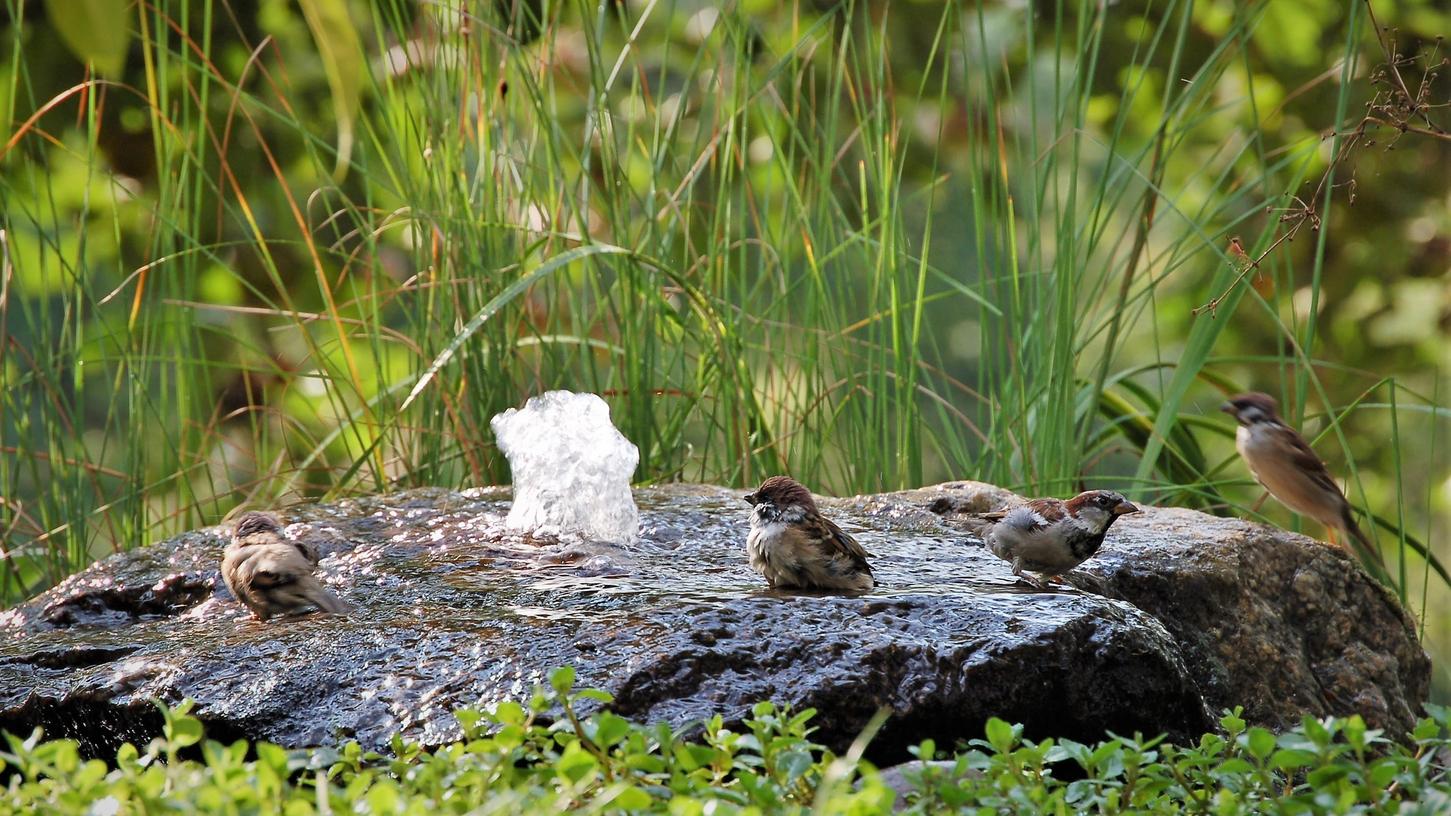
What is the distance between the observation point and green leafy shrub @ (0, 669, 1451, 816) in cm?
197

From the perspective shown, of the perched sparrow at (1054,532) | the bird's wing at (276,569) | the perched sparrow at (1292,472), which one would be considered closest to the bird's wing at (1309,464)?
the perched sparrow at (1292,472)

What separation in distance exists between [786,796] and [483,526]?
6.20 ft

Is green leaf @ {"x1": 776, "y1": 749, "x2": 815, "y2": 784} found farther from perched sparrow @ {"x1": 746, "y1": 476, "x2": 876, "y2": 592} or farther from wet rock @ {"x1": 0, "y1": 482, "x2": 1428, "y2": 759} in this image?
perched sparrow @ {"x1": 746, "y1": 476, "x2": 876, "y2": 592}

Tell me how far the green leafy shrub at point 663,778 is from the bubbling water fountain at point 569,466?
156 cm

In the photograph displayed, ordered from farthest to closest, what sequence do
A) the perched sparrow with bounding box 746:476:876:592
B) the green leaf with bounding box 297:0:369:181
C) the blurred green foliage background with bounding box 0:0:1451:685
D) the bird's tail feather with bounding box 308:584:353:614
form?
the blurred green foliage background with bounding box 0:0:1451:685
the bird's tail feather with bounding box 308:584:353:614
the perched sparrow with bounding box 746:476:876:592
the green leaf with bounding box 297:0:369:181

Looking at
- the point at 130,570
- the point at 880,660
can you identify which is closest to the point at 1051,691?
the point at 880,660

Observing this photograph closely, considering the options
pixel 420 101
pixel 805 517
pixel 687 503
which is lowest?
pixel 687 503

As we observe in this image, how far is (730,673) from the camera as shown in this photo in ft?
9.21

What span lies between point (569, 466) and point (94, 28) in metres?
3.32

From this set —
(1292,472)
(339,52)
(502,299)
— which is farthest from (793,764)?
(1292,472)

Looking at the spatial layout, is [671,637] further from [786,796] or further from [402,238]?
[402,238]

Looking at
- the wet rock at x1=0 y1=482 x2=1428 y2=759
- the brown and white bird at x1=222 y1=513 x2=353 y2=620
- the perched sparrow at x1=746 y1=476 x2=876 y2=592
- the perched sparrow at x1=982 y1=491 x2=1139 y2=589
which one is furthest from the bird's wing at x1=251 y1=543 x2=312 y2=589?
the perched sparrow at x1=982 y1=491 x2=1139 y2=589

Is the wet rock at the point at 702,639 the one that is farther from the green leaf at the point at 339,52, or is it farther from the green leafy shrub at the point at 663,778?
the green leaf at the point at 339,52

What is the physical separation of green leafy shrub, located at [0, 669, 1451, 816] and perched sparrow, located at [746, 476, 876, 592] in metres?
0.74
